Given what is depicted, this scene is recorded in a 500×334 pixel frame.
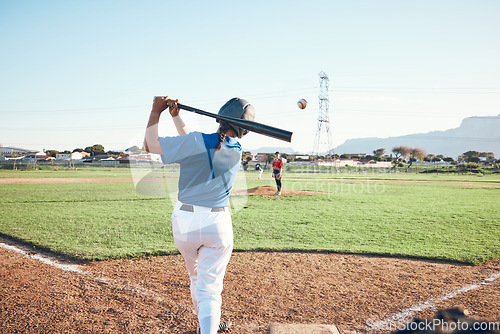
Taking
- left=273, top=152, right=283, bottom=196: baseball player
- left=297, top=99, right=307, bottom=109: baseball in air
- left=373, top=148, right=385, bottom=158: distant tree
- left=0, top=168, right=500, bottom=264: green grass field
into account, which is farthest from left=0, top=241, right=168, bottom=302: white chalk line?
left=373, top=148, right=385, bottom=158: distant tree

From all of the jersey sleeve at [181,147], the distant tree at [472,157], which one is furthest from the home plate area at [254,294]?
the distant tree at [472,157]

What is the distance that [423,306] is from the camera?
4004 millimetres

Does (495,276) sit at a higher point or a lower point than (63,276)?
lower

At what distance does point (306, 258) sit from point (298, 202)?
799 centimetres

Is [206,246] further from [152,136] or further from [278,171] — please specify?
[278,171]

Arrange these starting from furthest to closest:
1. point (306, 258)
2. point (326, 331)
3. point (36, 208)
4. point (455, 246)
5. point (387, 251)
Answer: point (36, 208) < point (455, 246) < point (387, 251) < point (306, 258) < point (326, 331)

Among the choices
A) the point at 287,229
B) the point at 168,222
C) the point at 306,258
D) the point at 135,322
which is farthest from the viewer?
the point at 168,222

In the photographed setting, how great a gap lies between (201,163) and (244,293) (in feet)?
8.21

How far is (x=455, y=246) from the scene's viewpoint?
23.1 feet

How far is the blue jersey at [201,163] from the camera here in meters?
2.50

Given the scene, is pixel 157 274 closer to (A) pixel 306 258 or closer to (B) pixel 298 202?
(A) pixel 306 258

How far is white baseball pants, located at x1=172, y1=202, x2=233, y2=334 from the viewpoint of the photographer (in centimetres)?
253

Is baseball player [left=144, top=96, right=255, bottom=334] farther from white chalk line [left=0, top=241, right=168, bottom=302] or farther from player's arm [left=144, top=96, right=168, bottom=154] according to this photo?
white chalk line [left=0, top=241, right=168, bottom=302]

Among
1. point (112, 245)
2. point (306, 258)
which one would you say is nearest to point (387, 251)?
point (306, 258)
